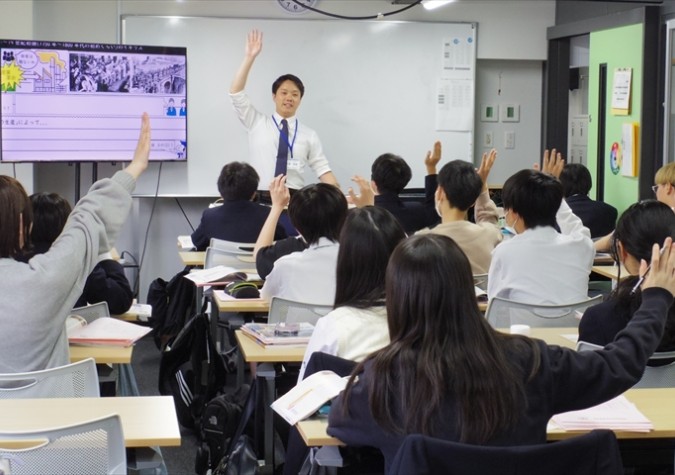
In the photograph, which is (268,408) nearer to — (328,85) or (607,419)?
(607,419)

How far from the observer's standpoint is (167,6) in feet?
25.4

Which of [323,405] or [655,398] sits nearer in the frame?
[323,405]

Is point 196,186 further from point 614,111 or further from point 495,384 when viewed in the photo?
point 495,384

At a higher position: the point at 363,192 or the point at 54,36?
the point at 54,36

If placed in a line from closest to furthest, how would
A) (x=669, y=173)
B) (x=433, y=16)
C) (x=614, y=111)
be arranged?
(x=669, y=173) < (x=614, y=111) < (x=433, y=16)

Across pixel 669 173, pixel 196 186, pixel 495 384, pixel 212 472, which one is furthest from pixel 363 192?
pixel 196 186

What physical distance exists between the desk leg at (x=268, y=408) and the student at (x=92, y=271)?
906 millimetres

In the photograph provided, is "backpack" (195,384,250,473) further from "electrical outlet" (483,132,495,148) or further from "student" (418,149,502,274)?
"electrical outlet" (483,132,495,148)

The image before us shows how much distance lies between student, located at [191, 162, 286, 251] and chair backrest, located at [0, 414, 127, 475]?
11.4 feet

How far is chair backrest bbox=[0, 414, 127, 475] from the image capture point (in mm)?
2135

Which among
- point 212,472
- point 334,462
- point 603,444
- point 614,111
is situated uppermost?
point 614,111

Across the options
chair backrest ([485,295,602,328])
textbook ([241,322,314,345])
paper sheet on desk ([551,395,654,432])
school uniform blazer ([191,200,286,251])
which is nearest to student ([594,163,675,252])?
chair backrest ([485,295,602,328])

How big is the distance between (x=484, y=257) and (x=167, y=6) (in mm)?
3972

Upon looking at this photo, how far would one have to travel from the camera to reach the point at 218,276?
491 centimetres
